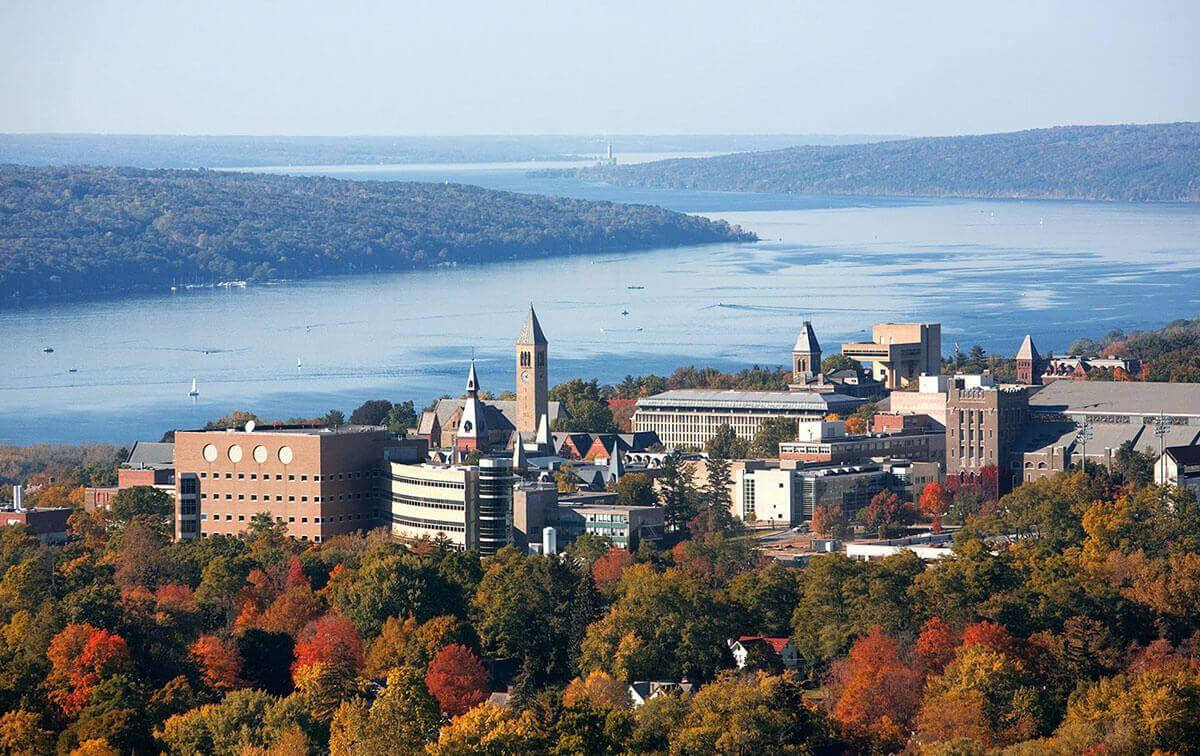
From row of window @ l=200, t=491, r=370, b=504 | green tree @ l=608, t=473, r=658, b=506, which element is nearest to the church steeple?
green tree @ l=608, t=473, r=658, b=506

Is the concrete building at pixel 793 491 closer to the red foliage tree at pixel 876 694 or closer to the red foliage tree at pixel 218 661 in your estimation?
the red foliage tree at pixel 876 694

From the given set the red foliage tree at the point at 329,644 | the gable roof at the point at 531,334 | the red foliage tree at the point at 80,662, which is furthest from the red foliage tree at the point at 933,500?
the red foliage tree at the point at 80,662

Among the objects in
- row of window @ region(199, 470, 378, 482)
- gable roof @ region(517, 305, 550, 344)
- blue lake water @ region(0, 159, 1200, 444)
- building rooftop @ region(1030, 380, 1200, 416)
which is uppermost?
gable roof @ region(517, 305, 550, 344)

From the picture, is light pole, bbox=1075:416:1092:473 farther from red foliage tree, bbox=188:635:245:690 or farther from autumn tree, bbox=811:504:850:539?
red foliage tree, bbox=188:635:245:690

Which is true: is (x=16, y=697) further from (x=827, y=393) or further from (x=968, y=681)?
(x=827, y=393)

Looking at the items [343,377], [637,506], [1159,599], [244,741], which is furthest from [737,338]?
[244,741]
